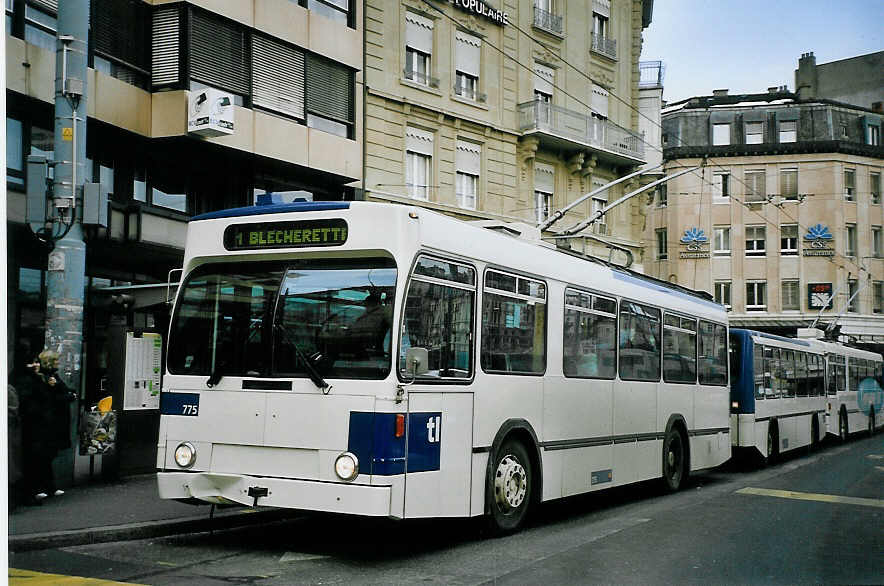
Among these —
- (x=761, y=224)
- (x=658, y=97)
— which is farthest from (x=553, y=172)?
(x=761, y=224)

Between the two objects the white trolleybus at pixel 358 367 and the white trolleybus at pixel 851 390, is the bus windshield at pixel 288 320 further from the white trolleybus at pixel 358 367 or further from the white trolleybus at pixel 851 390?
the white trolleybus at pixel 851 390

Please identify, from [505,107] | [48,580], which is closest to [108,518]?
[48,580]

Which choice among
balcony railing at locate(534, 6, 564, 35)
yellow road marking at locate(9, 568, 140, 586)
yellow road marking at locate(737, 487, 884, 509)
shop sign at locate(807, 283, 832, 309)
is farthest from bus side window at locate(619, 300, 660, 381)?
shop sign at locate(807, 283, 832, 309)

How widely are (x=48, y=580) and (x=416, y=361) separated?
314 centimetres

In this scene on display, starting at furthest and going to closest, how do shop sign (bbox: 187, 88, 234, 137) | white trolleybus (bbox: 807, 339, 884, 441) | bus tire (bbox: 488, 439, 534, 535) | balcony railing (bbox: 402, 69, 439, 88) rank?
white trolleybus (bbox: 807, 339, 884, 441)
balcony railing (bbox: 402, 69, 439, 88)
shop sign (bbox: 187, 88, 234, 137)
bus tire (bbox: 488, 439, 534, 535)

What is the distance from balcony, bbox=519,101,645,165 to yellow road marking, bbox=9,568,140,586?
74.7 feet

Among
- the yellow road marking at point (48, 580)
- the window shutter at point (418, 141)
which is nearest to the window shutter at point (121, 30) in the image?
the window shutter at point (418, 141)

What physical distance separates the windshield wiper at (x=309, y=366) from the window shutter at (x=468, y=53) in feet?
63.1

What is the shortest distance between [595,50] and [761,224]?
26278mm

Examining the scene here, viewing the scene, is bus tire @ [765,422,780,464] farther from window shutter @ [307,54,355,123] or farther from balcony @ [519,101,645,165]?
balcony @ [519,101,645,165]

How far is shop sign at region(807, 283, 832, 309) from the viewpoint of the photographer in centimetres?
5247

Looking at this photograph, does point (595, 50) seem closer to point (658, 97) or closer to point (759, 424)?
point (658, 97)

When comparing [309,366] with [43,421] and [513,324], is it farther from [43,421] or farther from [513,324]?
[43,421]

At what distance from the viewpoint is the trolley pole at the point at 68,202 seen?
36.4 feet
